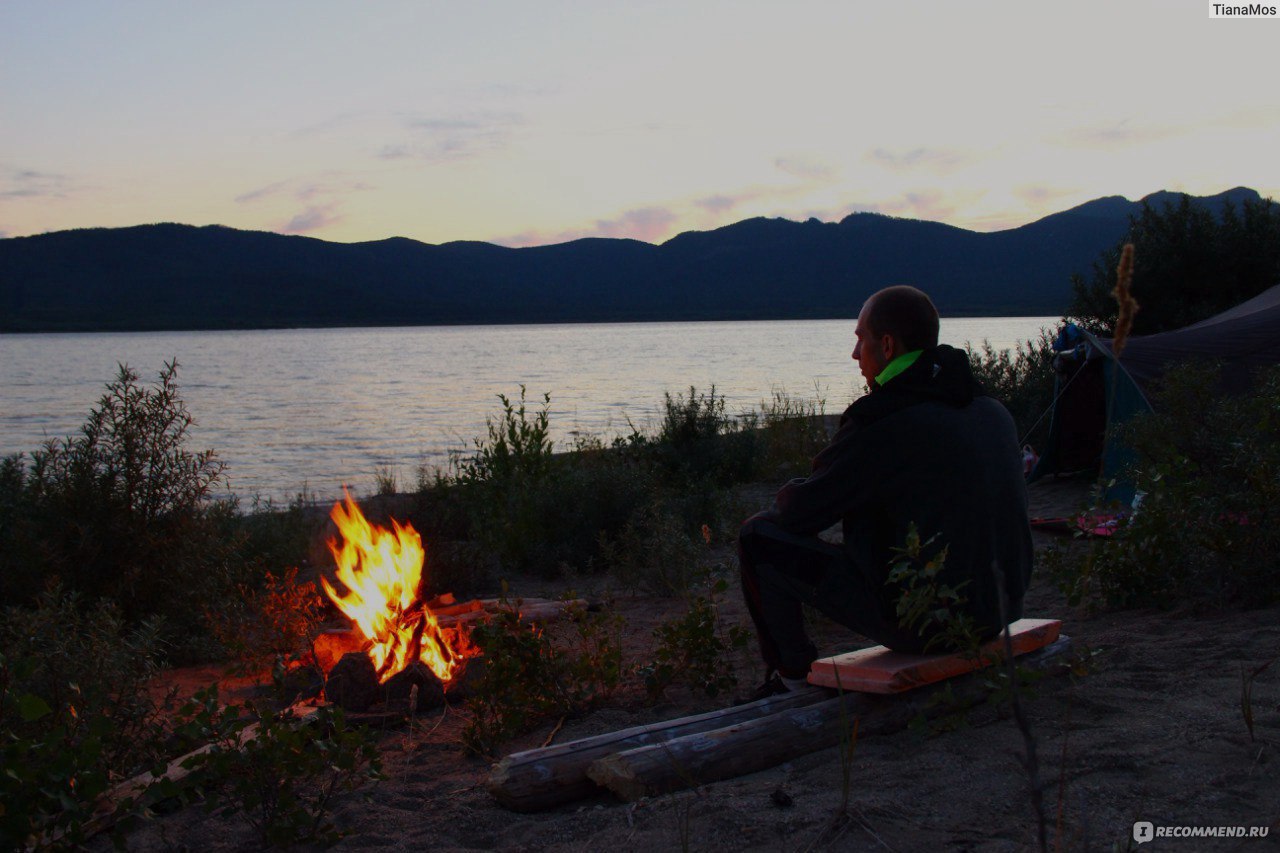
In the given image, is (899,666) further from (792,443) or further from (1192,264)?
(1192,264)

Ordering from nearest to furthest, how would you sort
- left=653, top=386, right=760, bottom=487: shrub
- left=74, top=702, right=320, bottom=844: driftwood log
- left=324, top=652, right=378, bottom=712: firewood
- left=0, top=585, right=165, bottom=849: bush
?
left=0, top=585, right=165, bottom=849: bush < left=74, top=702, right=320, bottom=844: driftwood log < left=324, top=652, right=378, bottom=712: firewood < left=653, top=386, right=760, bottom=487: shrub

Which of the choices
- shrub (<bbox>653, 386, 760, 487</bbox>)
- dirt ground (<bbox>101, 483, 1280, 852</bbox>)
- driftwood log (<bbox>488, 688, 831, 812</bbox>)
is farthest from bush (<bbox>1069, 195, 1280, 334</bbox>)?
driftwood log (<bbox>488, 688, 831, 812</bbox>)

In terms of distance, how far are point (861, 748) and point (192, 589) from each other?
15.5 ft

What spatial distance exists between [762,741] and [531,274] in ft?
482

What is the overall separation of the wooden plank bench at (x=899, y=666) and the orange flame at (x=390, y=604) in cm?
221

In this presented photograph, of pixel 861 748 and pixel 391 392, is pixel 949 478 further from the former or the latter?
pixel 391 392

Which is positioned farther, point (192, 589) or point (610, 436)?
point (610, 436)

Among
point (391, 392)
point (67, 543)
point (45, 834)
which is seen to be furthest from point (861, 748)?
point (391, 392)

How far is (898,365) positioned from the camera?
3.62m

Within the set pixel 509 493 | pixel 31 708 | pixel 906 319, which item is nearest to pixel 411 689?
pixel 31 708

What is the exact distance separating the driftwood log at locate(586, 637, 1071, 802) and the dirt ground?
0.05m

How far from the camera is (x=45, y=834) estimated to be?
2.98m

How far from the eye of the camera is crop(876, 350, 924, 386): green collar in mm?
3609

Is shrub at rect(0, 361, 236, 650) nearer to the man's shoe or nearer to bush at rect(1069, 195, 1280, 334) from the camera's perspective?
the man's shoe
